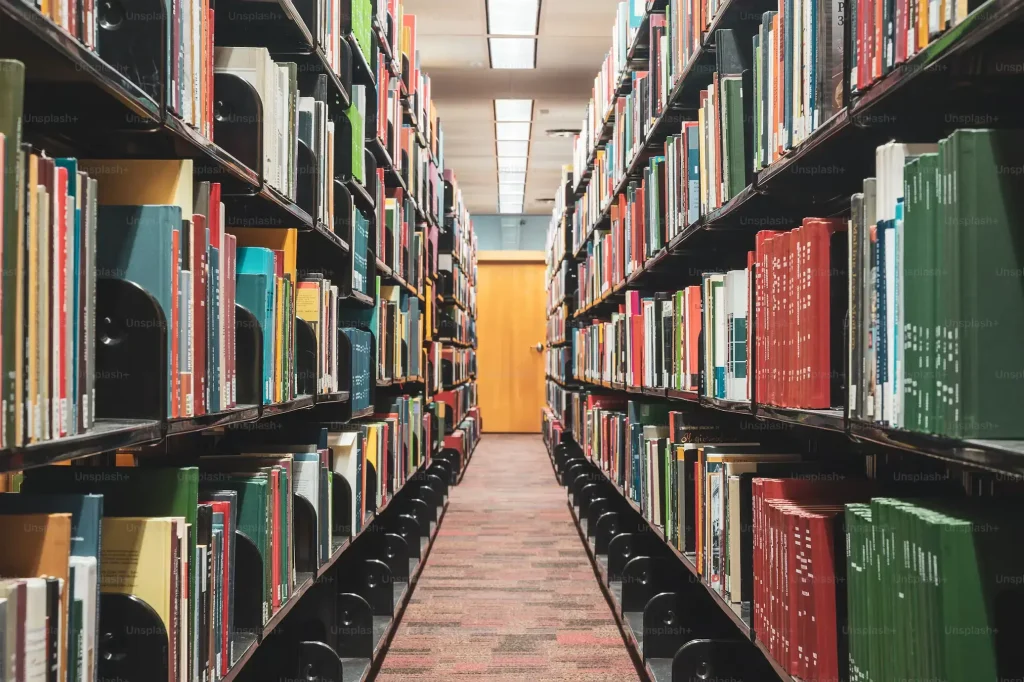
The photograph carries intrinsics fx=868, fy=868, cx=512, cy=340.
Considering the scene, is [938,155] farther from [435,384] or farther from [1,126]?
[435,384]

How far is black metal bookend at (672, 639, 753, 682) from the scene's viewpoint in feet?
7.14

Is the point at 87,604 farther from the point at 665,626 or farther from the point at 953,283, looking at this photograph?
the point at 665,626

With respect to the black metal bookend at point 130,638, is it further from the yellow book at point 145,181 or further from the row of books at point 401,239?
the row of books at point 401,239

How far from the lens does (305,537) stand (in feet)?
6.85

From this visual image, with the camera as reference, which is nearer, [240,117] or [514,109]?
[240,117]

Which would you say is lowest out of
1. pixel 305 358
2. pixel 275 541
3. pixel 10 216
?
pixel 275 541

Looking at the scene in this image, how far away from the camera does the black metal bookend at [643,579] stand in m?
3.09

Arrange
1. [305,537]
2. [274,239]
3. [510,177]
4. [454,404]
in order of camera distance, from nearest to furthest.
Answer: [274,239] → [305,537] → [454,404] → [510,177]

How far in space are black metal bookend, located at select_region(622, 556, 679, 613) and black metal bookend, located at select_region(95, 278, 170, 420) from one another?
228 cm

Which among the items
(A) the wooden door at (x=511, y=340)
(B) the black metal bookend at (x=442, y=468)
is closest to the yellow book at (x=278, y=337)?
(B) the black metal bookend at (x=442, y=468)

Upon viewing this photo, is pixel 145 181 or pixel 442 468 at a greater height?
pixel 145 181

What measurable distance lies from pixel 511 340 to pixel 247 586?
10.5m

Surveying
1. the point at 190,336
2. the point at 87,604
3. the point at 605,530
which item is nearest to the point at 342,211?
the point at 190,336

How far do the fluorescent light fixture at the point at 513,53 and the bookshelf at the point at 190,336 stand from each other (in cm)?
320
